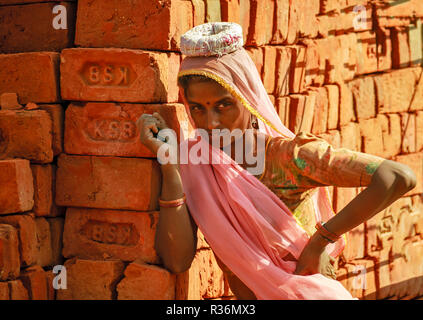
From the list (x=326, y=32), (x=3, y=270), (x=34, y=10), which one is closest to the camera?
(x=3, y=270)

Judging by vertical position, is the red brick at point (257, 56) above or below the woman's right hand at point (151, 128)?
above

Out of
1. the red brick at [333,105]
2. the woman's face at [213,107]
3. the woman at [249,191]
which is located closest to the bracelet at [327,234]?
the woman at [249,191]

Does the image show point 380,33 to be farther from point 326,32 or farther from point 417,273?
point 417,273

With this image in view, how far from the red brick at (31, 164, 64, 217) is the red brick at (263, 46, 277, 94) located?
1.96 metres

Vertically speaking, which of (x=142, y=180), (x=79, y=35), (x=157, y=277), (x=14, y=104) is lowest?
(x=157, y=277)

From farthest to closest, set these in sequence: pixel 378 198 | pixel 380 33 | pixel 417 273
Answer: pixel 417 273 → pixel 380 33 → pixel 378 198

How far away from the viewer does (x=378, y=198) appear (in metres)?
3.77

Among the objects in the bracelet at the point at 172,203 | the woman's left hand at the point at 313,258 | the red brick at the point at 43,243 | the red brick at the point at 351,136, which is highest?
the red brick at the point at 351,136

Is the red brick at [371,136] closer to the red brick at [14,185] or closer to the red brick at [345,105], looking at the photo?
the red brick at [345,105]

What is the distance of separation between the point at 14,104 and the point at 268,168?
5.96 feet

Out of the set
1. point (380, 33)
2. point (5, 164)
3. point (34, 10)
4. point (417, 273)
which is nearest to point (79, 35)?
point (34, 10)

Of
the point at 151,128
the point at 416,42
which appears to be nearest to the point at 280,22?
the point at 151,128

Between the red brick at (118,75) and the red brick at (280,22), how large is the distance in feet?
5.30

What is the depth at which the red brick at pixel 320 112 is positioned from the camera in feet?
22.4
